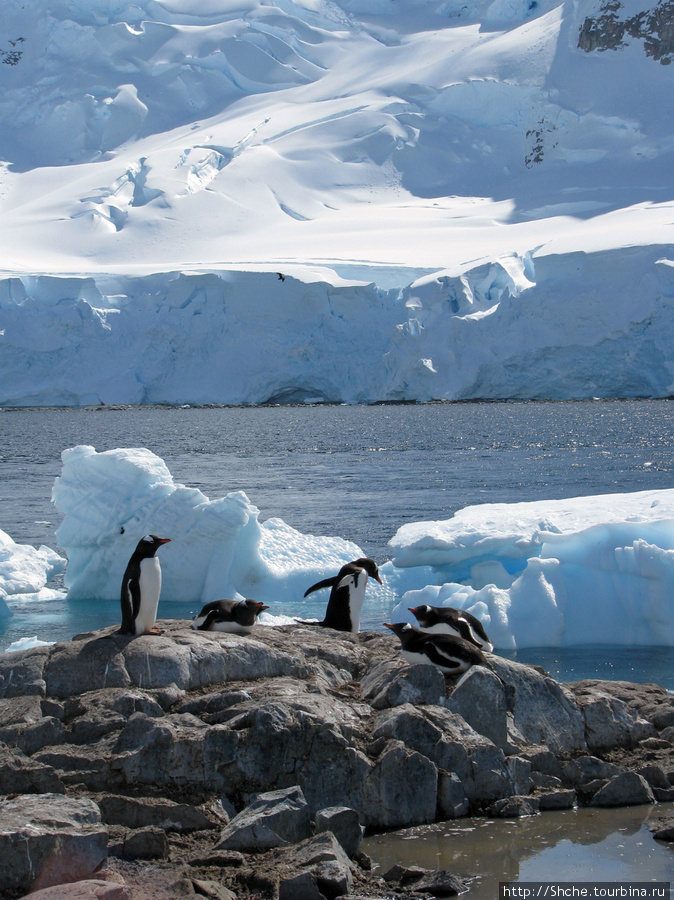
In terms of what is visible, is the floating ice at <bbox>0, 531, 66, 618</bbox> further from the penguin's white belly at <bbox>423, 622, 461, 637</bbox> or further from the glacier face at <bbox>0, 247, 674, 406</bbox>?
the glacier face at <bbox>0, 247, 674, 406</bbox>

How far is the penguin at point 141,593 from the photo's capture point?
226 inches

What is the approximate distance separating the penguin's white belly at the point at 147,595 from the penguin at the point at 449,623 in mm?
1672

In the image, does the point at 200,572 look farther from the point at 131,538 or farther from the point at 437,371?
the point at 437,371

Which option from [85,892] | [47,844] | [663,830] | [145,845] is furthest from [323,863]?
[663,830]

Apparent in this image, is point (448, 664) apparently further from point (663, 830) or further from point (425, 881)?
point (425, 881)

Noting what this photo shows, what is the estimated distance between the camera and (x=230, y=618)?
6.43 metres

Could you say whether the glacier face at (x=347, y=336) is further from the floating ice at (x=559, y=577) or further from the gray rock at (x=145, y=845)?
the gray rock at (x=145, y=845)

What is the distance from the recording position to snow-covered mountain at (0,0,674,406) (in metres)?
48.7

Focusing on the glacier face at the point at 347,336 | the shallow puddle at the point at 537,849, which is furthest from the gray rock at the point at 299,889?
the glacier face at the point at 347,336

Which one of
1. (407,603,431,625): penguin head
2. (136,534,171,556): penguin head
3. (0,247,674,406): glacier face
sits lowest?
(407,603,431,625): penguin head

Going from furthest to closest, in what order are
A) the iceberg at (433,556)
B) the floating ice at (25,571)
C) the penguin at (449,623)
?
the floating ice at (25,571)
the iceberg at (433,556)
the penguin at (449,623)

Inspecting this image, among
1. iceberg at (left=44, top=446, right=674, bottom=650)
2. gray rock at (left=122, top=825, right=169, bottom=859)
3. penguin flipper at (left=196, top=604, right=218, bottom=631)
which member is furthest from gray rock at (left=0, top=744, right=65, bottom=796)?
iceberg at (left=44, top=446, right=674, bottom=650)

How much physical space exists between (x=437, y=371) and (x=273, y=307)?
9656 millimetres

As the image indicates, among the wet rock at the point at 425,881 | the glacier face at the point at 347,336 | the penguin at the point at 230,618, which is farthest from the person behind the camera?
the glacier face at the point at 347,336
